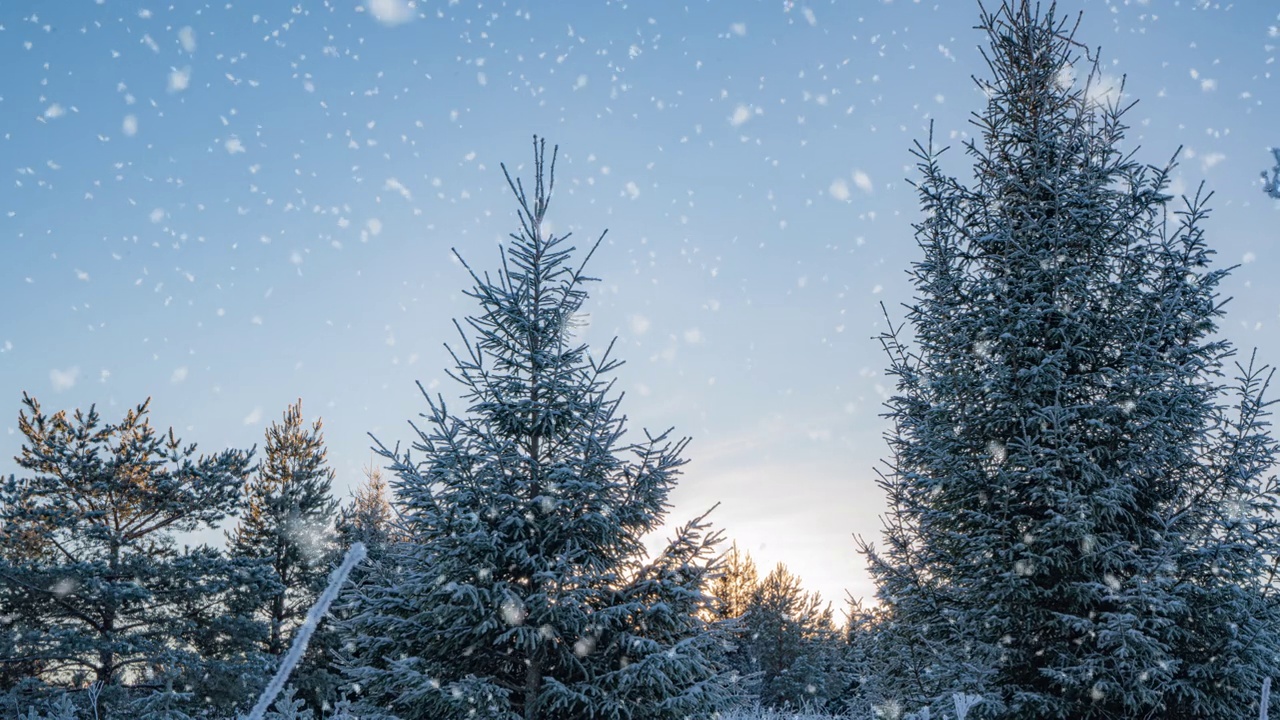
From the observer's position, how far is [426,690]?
6305 millimetres

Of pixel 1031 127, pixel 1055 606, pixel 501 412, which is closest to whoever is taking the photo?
pixel 501 412

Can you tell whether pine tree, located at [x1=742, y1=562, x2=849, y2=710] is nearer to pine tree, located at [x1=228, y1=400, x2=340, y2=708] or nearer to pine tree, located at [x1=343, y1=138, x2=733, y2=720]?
pine tree, located at [x1=228, y1=400, x2=340, y2=708]

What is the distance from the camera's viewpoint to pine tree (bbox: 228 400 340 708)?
26.0 meters

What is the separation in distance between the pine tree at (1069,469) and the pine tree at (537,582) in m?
3.34

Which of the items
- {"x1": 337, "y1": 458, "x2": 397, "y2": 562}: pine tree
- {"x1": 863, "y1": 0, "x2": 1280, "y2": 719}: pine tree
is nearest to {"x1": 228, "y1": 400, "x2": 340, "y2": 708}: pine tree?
{"x1": 337, "y1": 458, "x2": 397, "y2": 562}: pine tree

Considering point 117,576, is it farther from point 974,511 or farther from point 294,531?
point 974,511

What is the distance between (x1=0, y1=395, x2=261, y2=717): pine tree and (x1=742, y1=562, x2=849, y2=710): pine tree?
19317 mm

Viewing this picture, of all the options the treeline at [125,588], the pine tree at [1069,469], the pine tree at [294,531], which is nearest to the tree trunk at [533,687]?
the pine tree at [1069,469]

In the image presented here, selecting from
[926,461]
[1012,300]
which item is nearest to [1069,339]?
[1012,300]

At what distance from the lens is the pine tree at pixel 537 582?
6.45 m

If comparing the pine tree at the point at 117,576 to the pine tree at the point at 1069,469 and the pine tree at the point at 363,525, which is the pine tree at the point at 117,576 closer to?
the pine tree at the point at 363,525

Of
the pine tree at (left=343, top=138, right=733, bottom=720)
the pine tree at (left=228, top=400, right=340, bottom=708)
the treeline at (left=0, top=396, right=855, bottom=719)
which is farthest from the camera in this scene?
the pine tree at (left=228, top=400, right=340, bottom=708)

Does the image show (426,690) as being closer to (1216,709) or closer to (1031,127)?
(1216,709)

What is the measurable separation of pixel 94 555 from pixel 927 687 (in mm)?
20108
